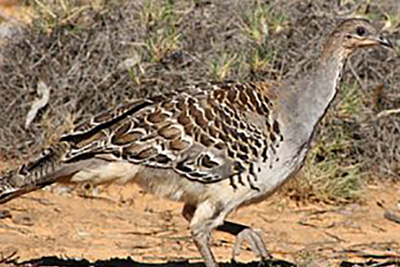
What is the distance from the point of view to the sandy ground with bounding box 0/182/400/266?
7879 mm

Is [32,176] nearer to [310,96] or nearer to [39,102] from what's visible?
[310,96]

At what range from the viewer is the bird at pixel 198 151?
22.7 feet

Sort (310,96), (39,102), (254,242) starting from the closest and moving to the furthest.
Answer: (310,96)
(254,242)
(39,102)

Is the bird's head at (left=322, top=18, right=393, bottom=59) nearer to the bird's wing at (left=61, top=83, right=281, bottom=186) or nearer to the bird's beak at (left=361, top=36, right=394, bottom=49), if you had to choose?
the bird's beak at (left=361, top=36, right=394, bottom=49)

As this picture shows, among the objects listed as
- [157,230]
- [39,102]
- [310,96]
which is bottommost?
[157,230]

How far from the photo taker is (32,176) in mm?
6906

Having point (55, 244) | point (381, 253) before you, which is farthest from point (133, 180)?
point (381, 253)

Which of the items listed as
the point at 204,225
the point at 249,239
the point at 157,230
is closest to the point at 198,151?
the point at 204,225

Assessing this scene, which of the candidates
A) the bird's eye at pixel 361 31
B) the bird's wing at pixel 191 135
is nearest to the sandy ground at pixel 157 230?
the bird's wing at pixel 191 135

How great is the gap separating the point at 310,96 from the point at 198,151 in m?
0.91

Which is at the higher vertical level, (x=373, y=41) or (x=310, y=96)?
(x=373, y=41)

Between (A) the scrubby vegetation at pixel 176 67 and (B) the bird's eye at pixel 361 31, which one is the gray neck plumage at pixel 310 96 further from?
(A) the scrubby vegetation at pixel 176 67

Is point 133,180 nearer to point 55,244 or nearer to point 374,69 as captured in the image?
point 55,244

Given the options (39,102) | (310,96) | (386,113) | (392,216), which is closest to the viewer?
(310,96)
